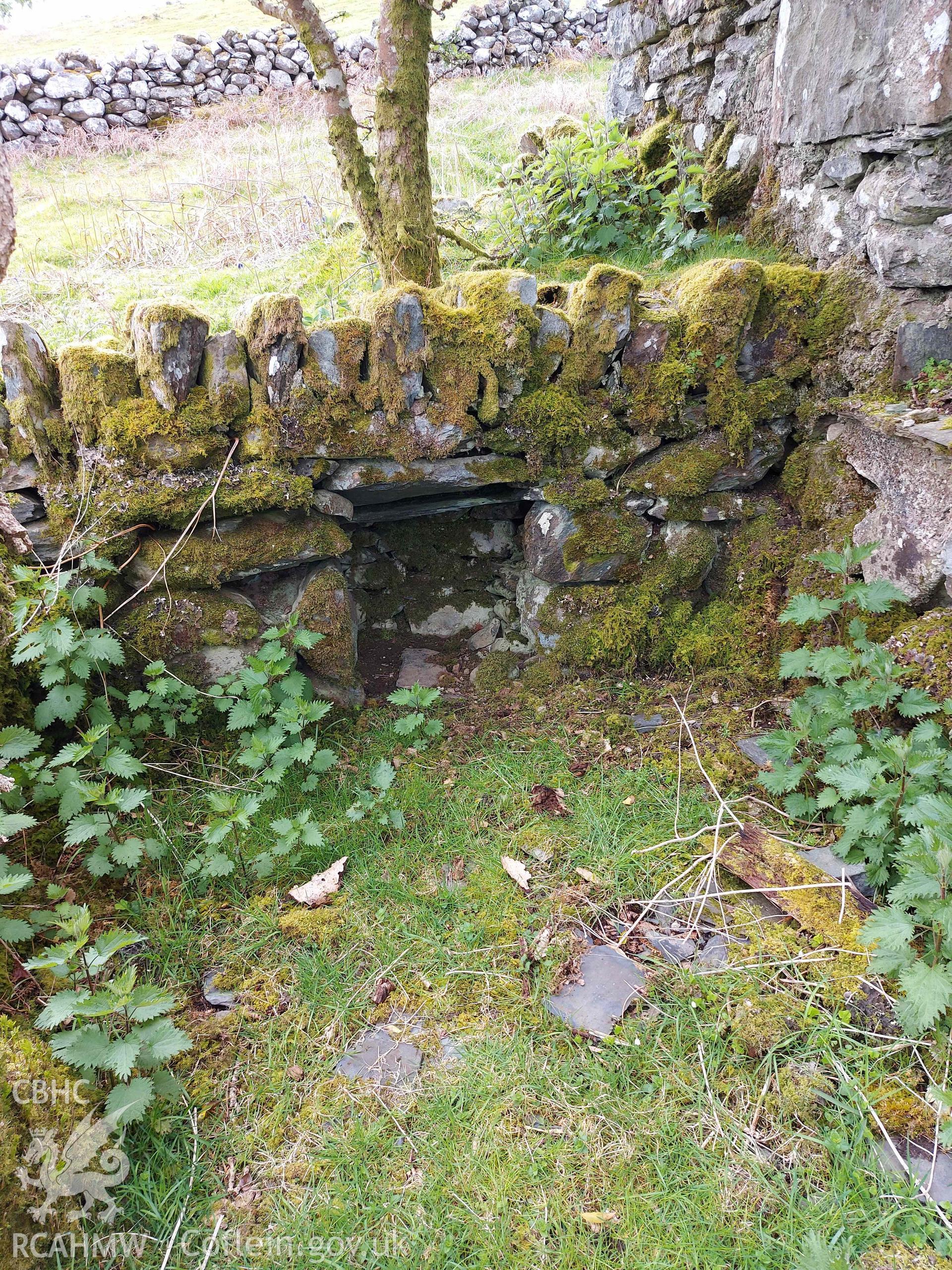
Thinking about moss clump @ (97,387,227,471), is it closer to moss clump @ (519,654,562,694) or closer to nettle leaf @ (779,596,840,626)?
moss clump @ (519,654,562,694)

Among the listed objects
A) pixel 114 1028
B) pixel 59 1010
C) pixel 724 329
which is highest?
pixel 724 329

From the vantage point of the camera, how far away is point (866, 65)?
3.00 metres

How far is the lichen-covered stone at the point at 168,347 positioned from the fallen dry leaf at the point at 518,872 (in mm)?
2336

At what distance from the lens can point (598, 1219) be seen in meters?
1.79

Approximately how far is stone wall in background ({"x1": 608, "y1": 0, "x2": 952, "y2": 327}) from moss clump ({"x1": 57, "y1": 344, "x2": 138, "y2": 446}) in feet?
10.9

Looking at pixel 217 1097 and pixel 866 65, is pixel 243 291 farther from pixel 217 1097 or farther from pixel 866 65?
pixel 217 1097

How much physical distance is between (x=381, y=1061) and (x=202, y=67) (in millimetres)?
15713

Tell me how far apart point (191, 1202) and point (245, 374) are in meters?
2.91

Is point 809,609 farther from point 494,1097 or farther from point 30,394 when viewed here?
point 30,394

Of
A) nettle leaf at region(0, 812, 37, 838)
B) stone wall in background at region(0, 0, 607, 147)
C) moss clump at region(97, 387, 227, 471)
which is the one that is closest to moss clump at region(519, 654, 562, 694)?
moss clump at region(97, 387, 227, 471)

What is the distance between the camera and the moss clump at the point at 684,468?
11.2 feet

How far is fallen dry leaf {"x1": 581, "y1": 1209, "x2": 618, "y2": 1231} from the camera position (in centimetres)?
178

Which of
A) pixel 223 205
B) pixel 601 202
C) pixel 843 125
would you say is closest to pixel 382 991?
pixel 843 125

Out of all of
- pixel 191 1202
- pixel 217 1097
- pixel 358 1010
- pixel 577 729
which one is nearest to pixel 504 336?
pixel 577 729
